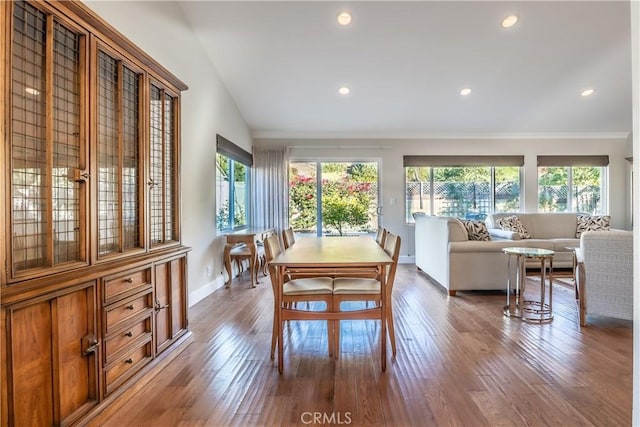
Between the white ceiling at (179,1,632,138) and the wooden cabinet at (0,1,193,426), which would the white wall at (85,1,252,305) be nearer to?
the white ceiling at (179,1,632,138)

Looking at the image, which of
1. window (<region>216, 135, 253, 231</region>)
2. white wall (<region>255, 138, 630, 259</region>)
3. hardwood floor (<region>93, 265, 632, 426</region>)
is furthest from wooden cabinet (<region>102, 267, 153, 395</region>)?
white wall (<region>255, 138, 630, 259</region>)

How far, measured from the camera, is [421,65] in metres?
4.19

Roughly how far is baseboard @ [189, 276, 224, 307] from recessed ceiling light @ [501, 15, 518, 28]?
4376 mm

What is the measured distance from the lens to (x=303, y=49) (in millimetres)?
3883

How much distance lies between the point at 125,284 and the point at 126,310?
0.15 metres

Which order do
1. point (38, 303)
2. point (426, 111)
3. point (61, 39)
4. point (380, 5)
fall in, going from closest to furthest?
point (38, 303), point (61, 39), point (380, 5), point (426, 111)

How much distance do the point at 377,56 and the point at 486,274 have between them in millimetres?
2921

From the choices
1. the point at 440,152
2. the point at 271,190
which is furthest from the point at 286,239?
the point at 440,152

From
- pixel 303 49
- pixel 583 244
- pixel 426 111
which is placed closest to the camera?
pixel 583 244

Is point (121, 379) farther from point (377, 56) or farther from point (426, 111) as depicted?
point (426, 111)

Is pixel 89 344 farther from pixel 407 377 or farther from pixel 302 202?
pixel 302 202

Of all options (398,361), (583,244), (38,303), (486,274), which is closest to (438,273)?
(486,274)

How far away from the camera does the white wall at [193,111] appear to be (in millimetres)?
2742

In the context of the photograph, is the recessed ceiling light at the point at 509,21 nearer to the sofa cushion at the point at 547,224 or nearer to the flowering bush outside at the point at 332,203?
the sofa cushion at the point at 547,224
